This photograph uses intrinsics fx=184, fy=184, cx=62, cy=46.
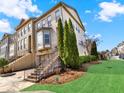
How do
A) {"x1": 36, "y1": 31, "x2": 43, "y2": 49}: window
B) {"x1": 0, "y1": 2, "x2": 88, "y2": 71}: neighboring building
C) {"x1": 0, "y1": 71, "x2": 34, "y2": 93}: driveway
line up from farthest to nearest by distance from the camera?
{"x1": 36, "y1": 31, "x2": 43, "y2": 49}: window
{"x1": 0, "y1": 2, "x2": 88, "y2": 71}: neighboring building
{"x1": 0, "y1": 71, "x2": 34, "y2": 93}: driveway

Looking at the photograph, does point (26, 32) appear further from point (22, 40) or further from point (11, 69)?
point (11, 69)

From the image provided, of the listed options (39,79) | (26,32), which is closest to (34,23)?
(26,32)

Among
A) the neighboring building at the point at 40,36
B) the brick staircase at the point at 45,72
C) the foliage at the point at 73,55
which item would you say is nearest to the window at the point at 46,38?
the neighboring building at the point at 40,36

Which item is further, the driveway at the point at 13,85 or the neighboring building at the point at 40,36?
the neighboring building at the point at 40,36

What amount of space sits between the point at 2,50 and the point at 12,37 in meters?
9.04

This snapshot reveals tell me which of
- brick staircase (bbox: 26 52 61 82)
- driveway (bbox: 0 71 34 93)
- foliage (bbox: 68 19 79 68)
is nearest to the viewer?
driveway (bbox: 0 71 34 93)

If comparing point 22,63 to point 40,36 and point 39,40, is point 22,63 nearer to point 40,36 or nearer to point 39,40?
point 39,40

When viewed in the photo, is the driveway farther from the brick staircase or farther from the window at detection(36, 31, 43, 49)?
the window at detection(36, 31, 43, 49)

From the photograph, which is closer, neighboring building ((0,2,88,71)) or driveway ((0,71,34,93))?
driveway ((0,71,34,93))

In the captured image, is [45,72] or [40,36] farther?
[40,36]

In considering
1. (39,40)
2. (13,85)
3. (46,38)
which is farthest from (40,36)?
(13,85)

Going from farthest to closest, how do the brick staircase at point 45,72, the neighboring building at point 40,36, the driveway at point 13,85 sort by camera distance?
the neighboring building at point 40,36
the brick staircase at point 45,72
the driveway at point 13,85

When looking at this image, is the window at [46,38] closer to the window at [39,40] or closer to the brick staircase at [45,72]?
the window at [39,40]

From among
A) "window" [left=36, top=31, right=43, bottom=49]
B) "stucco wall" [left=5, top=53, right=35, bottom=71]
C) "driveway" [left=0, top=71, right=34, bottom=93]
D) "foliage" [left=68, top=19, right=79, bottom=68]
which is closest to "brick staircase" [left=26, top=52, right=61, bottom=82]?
"driveway" [left=0, top=71, right=34, bottom=93]
